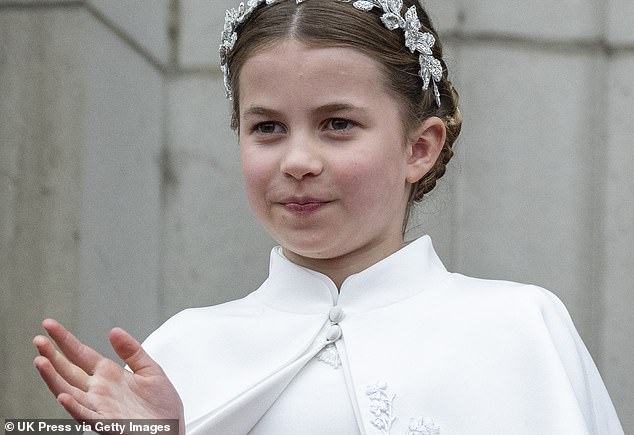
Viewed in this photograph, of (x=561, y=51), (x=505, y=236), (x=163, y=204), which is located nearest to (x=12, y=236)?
(x=163, y=204)

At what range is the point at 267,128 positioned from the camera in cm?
288

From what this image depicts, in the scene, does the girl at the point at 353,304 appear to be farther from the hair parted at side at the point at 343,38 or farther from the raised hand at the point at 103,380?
the raised hand at the point at 103,380

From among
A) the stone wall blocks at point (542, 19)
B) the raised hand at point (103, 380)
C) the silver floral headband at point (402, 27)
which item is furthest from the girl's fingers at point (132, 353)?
the stone wall blocks at point (542, 19)

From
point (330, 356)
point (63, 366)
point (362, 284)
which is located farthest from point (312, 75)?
point (63, 366)

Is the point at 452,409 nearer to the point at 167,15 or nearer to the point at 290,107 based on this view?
the point at 290,107

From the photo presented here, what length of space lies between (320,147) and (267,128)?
153 mm

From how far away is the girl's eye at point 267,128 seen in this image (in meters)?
2.86

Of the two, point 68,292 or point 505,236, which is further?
point 505,236

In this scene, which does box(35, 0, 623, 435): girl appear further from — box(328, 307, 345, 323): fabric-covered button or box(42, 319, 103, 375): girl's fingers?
box(42, 319, 103, 375): girl's fingers

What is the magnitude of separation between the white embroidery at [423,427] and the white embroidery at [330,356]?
0.21 meters

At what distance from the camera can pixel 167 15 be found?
4.51 metres

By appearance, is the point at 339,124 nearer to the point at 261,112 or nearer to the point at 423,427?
the point at 261,112

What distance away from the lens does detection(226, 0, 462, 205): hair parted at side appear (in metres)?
2.87

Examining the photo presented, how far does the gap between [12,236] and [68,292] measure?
236 mm
